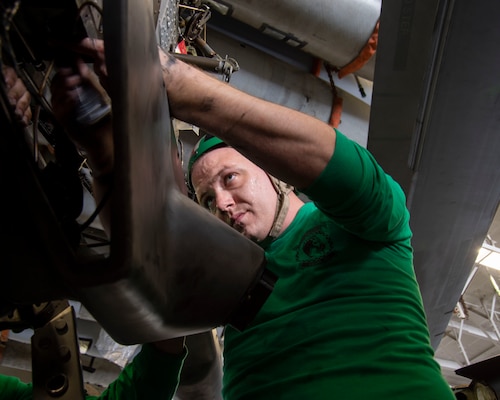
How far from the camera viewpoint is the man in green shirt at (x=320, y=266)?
0.49 m

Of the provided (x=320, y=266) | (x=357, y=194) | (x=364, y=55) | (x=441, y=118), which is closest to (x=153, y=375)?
(x=320, y=266)

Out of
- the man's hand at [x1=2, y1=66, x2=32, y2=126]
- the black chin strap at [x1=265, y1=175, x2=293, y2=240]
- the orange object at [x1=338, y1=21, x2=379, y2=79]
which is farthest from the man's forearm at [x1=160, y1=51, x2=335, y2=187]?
the orange object at [x1=338, y1=21, x2=379, y2=79]

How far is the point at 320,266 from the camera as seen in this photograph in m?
0.73

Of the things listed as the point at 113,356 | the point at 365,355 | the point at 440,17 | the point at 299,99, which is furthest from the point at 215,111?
the point at 113,356

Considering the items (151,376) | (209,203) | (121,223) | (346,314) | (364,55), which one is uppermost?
(121,223)

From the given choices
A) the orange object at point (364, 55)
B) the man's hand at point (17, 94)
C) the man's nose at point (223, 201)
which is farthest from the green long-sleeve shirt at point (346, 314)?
the orange object at point (364, 55)

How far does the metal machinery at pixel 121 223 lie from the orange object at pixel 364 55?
180cm

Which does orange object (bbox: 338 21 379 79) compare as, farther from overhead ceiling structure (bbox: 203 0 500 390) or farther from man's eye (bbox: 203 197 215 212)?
man's eye (bbox: 203 197 215 212)

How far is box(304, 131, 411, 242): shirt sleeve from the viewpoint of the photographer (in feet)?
1.79

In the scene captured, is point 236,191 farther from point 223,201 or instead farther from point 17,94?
point 17,94

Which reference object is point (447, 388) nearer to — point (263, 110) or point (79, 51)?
point (263, 110)

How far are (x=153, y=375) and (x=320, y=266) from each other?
414mm

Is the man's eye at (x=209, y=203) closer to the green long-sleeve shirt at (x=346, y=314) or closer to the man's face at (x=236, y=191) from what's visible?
the man's face at (x=236, y=191)

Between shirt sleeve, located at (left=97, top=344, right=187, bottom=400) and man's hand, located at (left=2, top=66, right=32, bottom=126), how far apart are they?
1.88 feet
